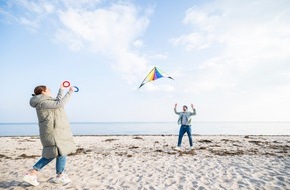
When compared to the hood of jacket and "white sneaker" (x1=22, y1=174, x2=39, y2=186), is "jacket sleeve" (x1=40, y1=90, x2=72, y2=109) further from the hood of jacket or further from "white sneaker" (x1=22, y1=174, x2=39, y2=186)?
"white sneaker" (x1=22, y1=174, x2=39, y2=186)

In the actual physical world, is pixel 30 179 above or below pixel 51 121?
below

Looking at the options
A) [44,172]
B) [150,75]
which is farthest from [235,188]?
[150,75]

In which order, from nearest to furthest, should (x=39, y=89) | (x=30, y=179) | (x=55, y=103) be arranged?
(x=55, y=103) < (x=39, y=89) < (x=30, y=179)

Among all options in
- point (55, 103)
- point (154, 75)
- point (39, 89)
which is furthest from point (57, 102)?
point (154, 75)

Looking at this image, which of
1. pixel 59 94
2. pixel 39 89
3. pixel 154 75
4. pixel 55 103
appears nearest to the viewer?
pixel 55 103

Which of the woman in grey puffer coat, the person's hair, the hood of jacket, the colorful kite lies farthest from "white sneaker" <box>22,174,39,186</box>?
the colorful kite

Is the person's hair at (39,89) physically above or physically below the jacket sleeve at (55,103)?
above

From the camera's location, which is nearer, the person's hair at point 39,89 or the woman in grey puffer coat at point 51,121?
the woman in grey puffer coat at point 51,121

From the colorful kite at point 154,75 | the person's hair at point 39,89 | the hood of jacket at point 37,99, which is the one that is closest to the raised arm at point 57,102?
the hood of jacket at point 37,99

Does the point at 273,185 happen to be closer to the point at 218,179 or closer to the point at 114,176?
the point at 218,179

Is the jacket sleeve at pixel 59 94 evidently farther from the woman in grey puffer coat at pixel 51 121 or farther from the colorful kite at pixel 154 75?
the colorful kite at pixel 154 75

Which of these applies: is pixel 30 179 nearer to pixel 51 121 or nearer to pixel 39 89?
pixel 51 121

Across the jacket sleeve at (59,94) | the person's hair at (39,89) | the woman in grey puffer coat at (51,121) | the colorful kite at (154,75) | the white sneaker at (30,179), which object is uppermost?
the colorful kite at (154,75)

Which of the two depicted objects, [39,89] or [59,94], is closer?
[59,94]
